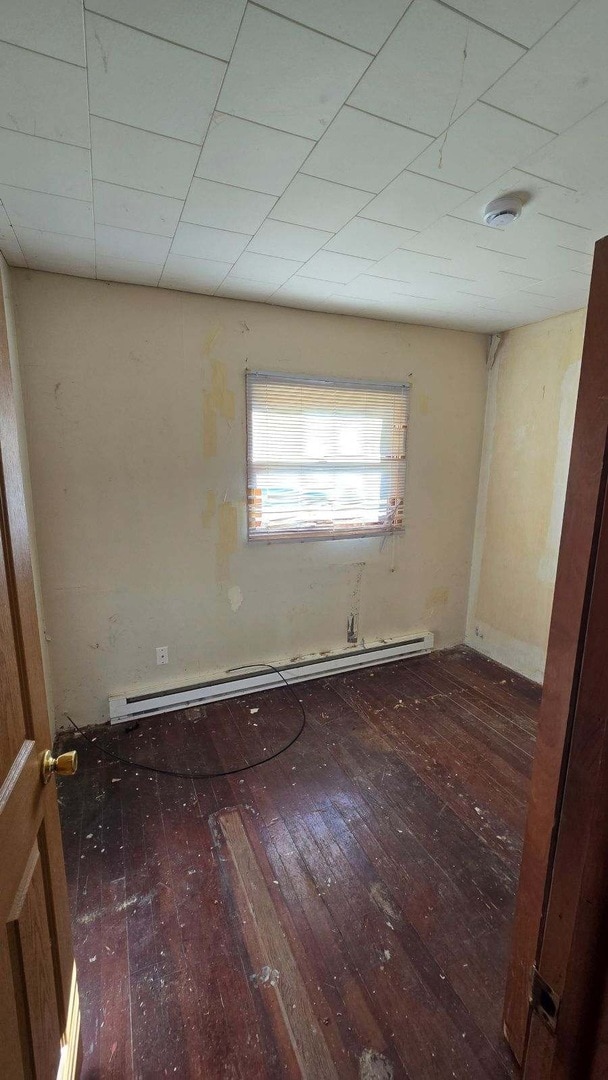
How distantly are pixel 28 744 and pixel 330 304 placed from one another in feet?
8.50

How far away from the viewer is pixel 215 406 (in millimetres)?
2480

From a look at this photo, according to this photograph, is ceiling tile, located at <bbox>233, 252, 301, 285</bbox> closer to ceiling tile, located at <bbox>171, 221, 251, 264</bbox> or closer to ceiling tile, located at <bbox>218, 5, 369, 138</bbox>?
ceiling tile, located at <bbox>171, 221, 251, 264</bbox>

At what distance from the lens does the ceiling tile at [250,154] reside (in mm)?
1153

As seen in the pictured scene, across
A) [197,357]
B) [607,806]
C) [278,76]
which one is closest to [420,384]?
[197,357]

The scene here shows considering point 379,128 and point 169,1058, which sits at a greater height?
point 379,128

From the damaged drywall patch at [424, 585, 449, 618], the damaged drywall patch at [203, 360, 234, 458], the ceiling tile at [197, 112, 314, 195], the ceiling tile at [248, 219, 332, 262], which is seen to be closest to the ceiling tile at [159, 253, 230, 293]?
the ceiling tile at [248, 219, 332, 262]

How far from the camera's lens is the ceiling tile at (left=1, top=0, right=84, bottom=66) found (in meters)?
0.84

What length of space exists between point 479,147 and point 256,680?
8.86ft

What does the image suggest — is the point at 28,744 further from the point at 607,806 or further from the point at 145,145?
the point at 145,145

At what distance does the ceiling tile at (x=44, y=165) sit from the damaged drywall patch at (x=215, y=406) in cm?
106

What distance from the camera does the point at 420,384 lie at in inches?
118

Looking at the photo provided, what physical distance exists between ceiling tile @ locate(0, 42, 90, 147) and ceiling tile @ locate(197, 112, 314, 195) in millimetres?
326

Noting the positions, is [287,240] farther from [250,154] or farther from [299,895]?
[299,895]

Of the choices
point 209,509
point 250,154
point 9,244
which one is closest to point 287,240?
point 250,154
